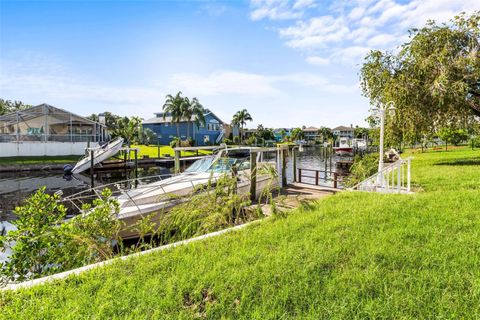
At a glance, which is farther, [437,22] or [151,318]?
[437,22]

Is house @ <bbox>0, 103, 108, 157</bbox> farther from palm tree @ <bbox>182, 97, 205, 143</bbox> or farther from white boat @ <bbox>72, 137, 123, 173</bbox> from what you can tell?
palm tree @ <bbox>182, 97, 205, 143</bbox>

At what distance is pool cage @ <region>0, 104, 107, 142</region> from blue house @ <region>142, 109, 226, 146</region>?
65.2ft

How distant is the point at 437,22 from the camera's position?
17.8 meters

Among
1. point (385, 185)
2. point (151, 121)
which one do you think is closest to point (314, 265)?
point (385, 185)

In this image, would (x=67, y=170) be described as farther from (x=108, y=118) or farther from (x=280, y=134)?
(x=280, y=134)

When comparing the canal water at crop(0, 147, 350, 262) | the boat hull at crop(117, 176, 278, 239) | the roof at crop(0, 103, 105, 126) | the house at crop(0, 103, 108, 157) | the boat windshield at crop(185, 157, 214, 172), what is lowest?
the canal water at crop(0, 147, 350, 262)

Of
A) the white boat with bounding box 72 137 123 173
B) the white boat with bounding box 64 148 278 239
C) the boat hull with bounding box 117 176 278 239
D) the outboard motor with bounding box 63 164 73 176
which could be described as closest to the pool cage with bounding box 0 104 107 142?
the white boat with bounding box 72 137 123 173

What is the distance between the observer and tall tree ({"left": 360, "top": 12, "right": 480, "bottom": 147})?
1573 cm

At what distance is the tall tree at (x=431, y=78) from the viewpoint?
15727mm

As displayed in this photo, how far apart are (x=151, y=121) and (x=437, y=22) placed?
52.5 m

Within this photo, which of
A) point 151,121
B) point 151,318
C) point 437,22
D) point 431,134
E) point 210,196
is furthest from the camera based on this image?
point 151,121

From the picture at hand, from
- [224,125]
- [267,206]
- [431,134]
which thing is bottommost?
[267,206]

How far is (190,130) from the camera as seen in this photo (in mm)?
57094

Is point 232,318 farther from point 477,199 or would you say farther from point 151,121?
point 151,121
